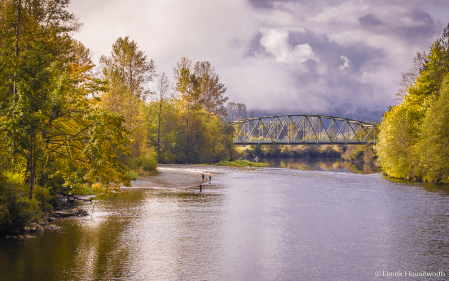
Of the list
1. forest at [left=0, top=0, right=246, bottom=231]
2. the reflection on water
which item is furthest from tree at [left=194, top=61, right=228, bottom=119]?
forest at [left=0, top=0, right=246, bottom=231]

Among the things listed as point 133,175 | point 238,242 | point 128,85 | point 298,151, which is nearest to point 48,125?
point 238,242

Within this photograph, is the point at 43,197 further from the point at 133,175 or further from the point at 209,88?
the point at 209,88

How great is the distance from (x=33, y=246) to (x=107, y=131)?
9155 millimetres

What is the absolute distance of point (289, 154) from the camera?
182 metres

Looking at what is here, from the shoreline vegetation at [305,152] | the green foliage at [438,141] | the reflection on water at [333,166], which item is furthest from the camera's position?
the shoreline vegetation at [305,152]

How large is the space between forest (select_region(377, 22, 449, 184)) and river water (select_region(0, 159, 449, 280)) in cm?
1980

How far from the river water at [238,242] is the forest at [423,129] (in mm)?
19798

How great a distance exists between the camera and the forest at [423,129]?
55.4 m

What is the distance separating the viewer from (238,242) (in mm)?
24547

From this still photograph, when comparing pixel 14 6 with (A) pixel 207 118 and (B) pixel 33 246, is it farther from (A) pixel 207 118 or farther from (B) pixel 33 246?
(A) pixel 207 118

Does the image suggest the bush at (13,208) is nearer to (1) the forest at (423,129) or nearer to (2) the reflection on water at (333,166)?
(1) the forest at (423,129)

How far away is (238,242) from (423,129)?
1836 inches

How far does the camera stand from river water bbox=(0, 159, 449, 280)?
1905cm

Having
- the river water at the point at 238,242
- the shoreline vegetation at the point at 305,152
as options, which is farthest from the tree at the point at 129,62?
the shoreline vegetation at the point at 305,152
